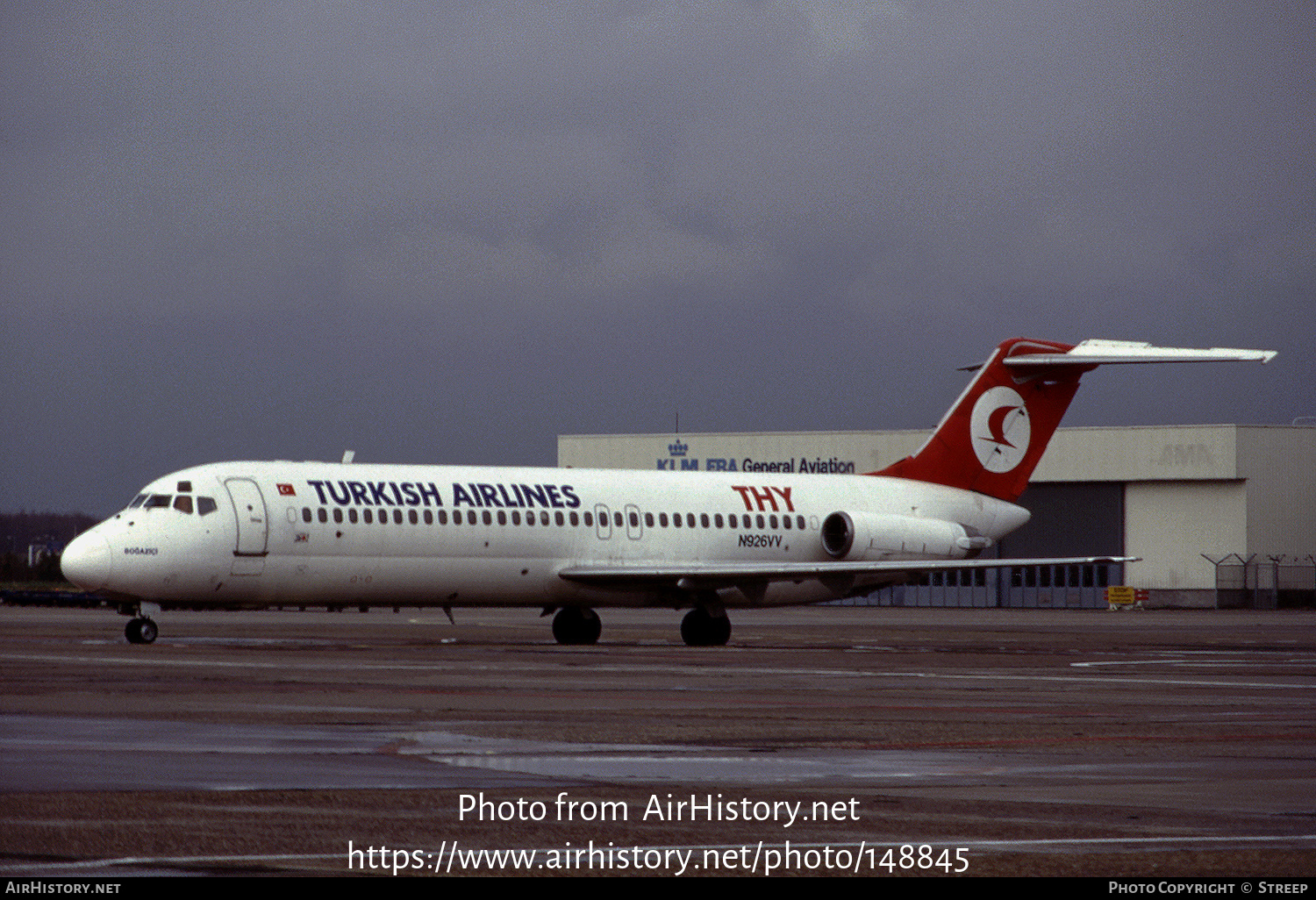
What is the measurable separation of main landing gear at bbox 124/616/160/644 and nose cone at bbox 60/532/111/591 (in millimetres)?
878

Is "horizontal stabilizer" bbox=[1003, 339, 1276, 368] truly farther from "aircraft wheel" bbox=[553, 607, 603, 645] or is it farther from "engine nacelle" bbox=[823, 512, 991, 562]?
"aircraft wheel" bbox=[553, 607, 603, 645]

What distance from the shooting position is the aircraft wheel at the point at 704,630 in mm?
41344

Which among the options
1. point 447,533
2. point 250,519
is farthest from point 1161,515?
point 250,519

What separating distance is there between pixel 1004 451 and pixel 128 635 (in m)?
21.1

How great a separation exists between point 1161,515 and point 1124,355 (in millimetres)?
42299

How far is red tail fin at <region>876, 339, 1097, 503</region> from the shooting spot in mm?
47156

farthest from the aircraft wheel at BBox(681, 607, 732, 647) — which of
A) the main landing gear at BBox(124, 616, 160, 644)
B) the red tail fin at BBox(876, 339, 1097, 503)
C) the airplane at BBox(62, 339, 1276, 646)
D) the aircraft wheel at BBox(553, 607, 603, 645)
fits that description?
the main landing gear at BBox(124, 616, 160, 644)

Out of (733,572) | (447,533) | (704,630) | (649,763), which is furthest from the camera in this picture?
(704,630)

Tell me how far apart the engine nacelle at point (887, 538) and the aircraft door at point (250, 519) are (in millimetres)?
13519

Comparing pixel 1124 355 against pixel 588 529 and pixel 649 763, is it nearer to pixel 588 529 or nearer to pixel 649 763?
pixel 588 529

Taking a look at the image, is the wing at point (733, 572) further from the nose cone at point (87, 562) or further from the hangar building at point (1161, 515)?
the hangar building at point (1161, 515)

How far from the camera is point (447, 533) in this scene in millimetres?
38562
